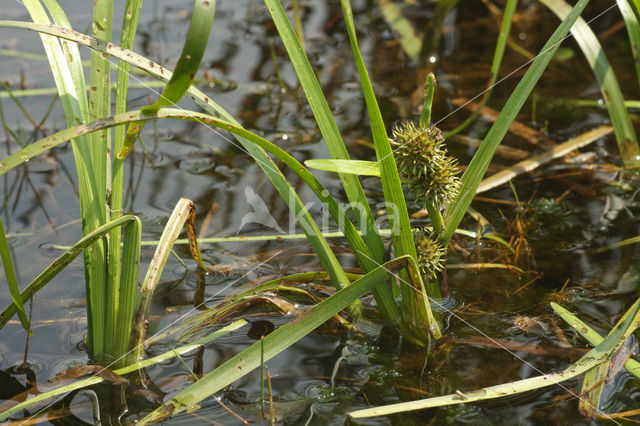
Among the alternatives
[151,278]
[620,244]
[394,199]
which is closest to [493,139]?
[394,199]

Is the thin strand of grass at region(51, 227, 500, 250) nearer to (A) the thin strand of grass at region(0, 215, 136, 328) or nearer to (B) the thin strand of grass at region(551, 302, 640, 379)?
(B) the thin strand of grass at region(551, 302, 640, 379)

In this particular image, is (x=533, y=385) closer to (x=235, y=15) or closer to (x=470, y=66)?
(x=470, y=66)

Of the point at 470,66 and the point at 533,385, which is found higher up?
the point at 470,66

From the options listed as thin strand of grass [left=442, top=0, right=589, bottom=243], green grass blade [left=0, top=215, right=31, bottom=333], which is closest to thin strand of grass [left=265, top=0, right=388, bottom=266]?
thin strand of grass [left=442, top=0, right=589, bottom=243]

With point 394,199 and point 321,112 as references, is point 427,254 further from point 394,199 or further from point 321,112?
point 321,112

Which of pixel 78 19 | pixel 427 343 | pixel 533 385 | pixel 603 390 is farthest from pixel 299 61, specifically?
pixel 78 19

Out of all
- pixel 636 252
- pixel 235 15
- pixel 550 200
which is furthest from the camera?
pixel 235 15
